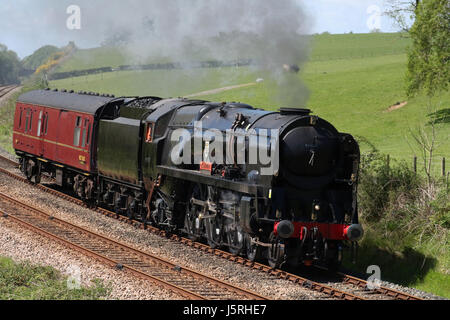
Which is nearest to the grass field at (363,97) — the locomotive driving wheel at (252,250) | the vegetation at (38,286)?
the locomotive driving wheel at (252,250)

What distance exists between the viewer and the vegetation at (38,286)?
10.7 m

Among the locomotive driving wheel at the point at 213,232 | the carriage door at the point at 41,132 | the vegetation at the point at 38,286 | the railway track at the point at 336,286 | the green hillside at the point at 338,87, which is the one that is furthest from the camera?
the green hillside at the point at 338,87

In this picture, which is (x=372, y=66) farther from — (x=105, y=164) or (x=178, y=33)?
(x=105, y=164)

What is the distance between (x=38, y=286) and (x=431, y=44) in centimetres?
3131

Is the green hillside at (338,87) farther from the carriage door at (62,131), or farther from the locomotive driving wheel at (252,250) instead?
the locomotive driving wheel at (252,250)

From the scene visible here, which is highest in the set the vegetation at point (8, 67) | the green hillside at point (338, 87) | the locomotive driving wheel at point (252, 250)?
the vegetation at point (8, 67)

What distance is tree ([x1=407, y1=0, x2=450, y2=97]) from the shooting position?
35.2m

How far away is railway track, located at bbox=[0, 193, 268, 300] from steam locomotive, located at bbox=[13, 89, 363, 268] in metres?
1.67

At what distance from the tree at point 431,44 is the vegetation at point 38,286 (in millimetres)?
26932

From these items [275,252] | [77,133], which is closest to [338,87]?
[77,133]

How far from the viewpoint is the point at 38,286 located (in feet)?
37.6

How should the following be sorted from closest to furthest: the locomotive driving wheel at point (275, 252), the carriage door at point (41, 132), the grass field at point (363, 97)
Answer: the locomotive driving wheel at point (275, 252), the grass field at point (363, 97), the carriage door at point (41, 132)
